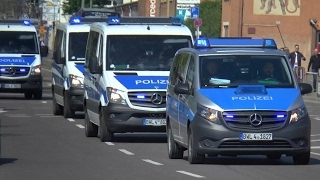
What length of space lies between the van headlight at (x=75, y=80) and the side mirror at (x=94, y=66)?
6.10 meters

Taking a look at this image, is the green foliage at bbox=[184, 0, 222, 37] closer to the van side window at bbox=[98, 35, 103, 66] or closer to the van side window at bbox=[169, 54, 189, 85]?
the van side window at bbox=[98, 35, 103, 66]

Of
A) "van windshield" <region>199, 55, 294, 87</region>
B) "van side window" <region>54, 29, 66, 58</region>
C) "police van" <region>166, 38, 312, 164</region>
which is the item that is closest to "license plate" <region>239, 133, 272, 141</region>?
"police van" <region>166, 38, 312, 164</region>

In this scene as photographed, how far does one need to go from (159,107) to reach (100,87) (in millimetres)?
1464

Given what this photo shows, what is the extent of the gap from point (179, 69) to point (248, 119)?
103 inches

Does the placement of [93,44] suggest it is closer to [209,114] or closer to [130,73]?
[130,73]

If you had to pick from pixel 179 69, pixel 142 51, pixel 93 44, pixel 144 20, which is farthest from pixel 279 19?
pixel 179 69

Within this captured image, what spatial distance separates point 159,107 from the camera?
18.6 metres

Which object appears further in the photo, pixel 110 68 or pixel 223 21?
pixel 223 21

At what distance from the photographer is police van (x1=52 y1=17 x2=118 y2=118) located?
83.7ft

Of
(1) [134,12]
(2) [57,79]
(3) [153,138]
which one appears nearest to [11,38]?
(2) [57,79]

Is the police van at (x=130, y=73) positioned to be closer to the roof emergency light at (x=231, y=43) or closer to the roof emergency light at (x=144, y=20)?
the roof emergency light at (x=144, y=20)

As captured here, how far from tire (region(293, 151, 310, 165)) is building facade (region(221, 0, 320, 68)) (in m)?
48.5

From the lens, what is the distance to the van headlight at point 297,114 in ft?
46.1

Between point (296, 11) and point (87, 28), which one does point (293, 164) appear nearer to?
point (87, 28)
